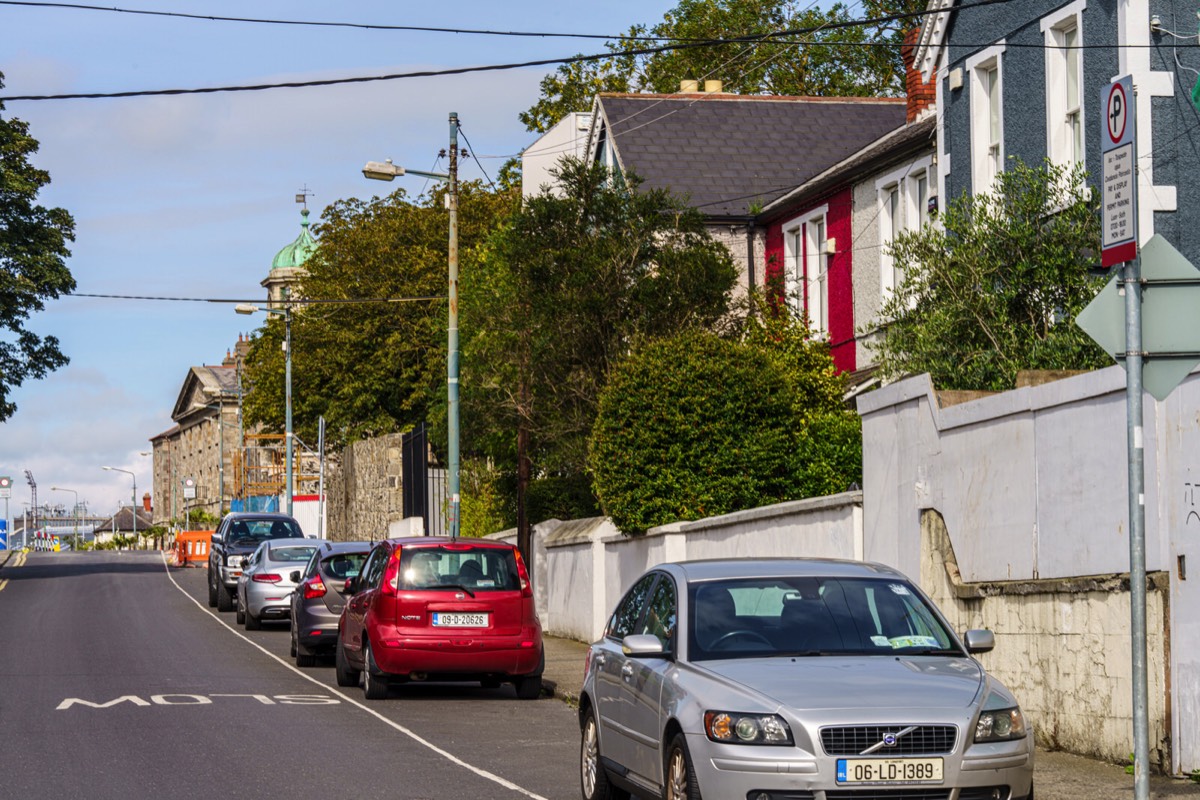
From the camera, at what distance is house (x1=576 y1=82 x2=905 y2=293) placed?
3506 cm

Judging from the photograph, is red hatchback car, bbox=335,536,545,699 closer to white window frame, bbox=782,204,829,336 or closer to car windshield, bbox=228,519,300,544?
white window frame, bbox=782,204,829,336

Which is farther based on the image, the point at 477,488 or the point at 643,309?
the point at 477,488

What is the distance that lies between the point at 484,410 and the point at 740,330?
474 centimetres

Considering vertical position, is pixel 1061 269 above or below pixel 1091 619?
above

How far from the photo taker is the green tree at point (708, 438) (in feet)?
71.6

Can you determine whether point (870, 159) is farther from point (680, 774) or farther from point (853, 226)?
point (680, 774)

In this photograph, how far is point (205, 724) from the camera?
15727 millimetres

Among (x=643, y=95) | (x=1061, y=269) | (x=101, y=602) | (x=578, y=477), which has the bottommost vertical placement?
(x=101, y=602)

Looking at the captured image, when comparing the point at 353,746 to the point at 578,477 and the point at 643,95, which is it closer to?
the point at 578,477

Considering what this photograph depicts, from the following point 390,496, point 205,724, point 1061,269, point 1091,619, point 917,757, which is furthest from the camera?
point 390,496

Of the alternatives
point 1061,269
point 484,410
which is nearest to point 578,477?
point 484,410

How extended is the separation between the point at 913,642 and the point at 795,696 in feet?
4.21

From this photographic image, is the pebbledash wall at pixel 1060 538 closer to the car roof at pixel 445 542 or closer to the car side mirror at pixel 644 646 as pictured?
the car side mirror at pixel 644 646

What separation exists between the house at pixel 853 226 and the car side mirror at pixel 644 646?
18.0 meters
